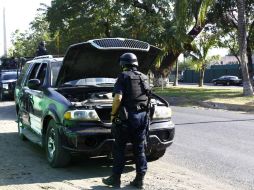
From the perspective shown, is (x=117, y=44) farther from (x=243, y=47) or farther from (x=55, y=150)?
(x=243, y=47)

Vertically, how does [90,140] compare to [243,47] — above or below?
below

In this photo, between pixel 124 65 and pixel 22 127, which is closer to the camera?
pixel 124 65

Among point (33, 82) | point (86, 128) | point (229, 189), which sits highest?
point (33, 82)

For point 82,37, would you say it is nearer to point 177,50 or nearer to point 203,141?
point 177,50

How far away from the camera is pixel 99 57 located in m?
7.52

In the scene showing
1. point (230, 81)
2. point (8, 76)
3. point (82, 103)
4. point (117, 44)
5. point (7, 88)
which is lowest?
point (230, 81)

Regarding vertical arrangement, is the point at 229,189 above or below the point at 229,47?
below

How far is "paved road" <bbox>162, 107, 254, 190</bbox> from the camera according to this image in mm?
6758

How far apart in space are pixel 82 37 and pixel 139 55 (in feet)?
81.3

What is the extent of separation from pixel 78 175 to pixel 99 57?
2.03 m

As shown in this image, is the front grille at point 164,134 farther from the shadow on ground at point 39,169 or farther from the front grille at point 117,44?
the front grille at point 117,44

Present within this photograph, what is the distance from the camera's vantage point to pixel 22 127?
9516mm

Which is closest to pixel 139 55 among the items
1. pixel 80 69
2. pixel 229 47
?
pixel 80 69

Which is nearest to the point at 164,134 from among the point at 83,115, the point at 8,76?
the point at 83,115
